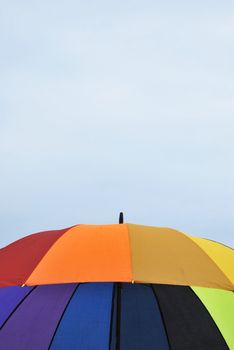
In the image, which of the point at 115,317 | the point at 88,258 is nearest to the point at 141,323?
the point at 115,317

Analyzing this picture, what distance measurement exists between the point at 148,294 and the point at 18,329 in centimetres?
116

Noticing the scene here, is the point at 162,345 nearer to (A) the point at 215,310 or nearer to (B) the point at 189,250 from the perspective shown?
(A) the point at 215,310

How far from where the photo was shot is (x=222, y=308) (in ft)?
16.4

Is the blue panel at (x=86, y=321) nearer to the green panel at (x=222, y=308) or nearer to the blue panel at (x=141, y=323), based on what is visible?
the blue panel at (x=141, y=323)

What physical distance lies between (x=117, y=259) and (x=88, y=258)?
23 cm

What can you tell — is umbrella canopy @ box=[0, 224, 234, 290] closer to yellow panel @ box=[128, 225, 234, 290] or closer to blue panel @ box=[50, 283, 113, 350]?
yellow panel @ box=[128, 225, 234, 290]

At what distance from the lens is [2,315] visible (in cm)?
479

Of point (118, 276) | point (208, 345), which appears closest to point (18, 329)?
point (118, 276)

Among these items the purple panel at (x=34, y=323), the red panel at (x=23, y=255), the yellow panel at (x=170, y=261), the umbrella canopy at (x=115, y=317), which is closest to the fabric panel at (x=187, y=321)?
the umbrella canopy at (x=115, y=317)

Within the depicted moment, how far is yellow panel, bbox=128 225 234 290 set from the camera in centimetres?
406

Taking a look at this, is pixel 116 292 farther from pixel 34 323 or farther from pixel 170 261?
pixel 170 261

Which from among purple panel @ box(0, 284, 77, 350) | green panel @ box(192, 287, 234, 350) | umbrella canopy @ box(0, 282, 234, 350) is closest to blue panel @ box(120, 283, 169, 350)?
umbrella canopy @ box(0, 282, 234, 350)

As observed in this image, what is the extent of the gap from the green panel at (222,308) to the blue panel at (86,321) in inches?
32.4

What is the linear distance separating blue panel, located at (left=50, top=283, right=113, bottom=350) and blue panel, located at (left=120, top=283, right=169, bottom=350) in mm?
159
